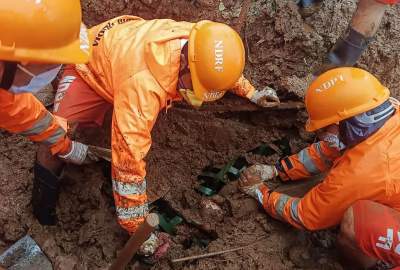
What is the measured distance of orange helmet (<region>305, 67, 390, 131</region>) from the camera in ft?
8.89

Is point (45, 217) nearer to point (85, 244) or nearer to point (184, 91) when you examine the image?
point (85, 244)

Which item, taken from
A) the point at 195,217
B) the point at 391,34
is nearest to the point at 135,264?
the point at 195,217

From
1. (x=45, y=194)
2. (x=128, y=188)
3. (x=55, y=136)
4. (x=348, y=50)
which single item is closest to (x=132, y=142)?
(x=128, y=188)

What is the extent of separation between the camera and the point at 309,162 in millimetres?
3391

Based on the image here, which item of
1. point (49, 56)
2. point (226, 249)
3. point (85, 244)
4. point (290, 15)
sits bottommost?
point (85, 244)

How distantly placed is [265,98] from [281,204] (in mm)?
861

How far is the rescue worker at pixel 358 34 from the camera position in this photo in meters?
3.20

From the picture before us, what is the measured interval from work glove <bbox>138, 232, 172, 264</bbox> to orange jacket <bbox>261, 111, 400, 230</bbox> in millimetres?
908

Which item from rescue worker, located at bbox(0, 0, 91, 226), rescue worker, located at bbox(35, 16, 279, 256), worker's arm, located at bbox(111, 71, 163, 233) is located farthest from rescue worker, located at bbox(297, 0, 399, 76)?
rescue worker, located at bbox(0, 0, 91, 226)

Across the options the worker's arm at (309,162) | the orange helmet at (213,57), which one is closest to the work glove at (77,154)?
the orange helmet at (213,57)

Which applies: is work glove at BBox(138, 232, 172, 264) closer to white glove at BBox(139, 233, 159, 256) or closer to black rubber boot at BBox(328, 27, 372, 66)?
white glove at BBox(139, 233, 159, 256)

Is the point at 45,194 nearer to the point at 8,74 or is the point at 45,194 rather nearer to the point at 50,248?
the point at 50,248

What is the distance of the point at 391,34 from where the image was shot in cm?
385

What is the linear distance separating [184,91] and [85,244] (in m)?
1.39
